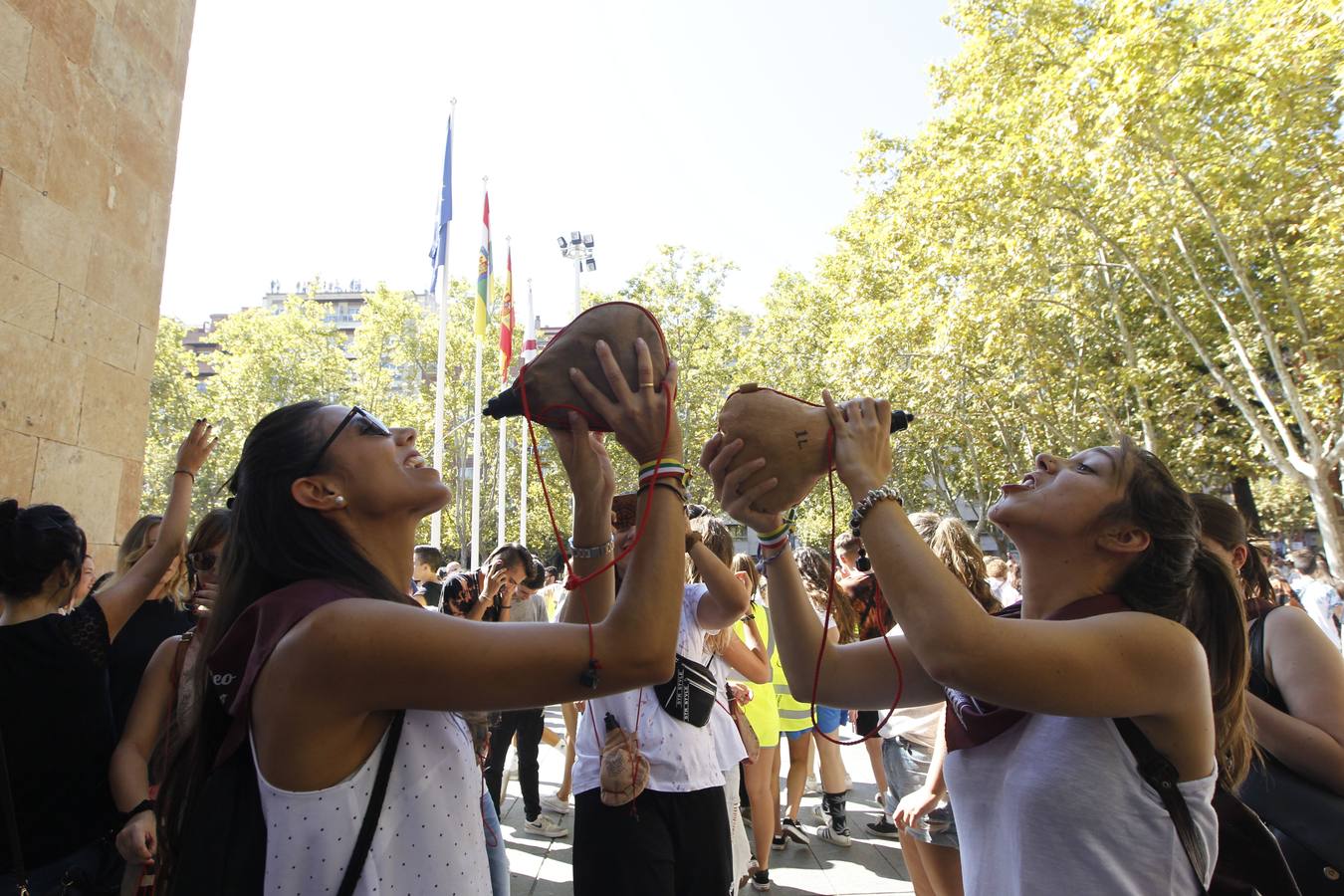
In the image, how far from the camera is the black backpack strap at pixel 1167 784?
158 cm

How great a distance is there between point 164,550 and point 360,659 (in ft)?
6.05

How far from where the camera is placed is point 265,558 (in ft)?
5.16

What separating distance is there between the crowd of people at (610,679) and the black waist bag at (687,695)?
0.25 meters

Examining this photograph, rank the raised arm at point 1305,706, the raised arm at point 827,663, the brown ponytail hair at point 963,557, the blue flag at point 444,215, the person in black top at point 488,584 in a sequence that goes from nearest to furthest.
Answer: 1. the raised arm at point 827,663
2. the raised arm at point 1305,706
3. the brown ponytail hair at point 963,557
4. the person in black top at point 488,584
5. the blue flag at point 444,215

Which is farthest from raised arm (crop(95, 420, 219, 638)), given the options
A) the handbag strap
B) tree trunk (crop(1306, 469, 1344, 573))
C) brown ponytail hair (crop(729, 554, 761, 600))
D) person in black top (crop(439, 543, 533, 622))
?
tree trunk (crop(1306, 469, 1344, 573))

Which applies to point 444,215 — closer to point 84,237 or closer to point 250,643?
point 84,237

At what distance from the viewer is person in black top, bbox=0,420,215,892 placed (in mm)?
2359

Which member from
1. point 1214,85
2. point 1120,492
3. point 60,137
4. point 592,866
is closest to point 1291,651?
point 1120,492

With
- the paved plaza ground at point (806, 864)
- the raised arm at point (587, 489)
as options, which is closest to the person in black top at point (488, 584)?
the paved plaza ground at point (806, 864)

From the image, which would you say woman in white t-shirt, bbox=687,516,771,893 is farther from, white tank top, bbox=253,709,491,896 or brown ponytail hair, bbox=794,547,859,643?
white tank top, bbox=253,709,491,896

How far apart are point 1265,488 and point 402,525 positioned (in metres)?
49.0

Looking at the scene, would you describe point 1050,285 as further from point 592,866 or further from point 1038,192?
point 592,866

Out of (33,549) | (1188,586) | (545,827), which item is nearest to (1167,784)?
(1188,586)

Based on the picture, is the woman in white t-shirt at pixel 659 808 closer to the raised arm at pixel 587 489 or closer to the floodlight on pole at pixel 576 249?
the raised arm at pixel 587 489
